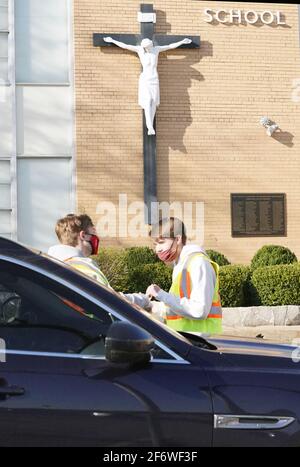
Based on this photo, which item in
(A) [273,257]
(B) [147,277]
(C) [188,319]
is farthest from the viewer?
(A) [273,257]

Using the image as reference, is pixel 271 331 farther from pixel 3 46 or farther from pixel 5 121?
pixel 3 46

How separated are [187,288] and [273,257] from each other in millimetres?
10061

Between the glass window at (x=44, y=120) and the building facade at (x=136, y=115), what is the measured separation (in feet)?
0.07

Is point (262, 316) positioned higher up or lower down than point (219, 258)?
lower down

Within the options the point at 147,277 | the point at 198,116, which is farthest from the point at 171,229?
the point at 198,116

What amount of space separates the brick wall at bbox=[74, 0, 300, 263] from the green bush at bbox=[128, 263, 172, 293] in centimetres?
165

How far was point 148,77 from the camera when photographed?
50.8ft

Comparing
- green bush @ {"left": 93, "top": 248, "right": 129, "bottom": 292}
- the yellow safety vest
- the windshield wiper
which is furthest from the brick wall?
the windshield wiper

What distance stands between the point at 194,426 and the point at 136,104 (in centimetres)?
1312

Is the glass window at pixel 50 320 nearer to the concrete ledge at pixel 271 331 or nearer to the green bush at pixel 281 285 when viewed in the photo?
the concrete ledge at pixel 271 331

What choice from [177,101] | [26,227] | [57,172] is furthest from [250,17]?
[26,227]

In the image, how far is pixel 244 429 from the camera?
316 cm

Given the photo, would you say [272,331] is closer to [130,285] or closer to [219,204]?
[130,285]

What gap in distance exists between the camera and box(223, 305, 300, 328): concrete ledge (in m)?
12.9
